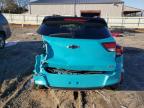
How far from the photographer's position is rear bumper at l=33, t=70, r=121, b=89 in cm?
570

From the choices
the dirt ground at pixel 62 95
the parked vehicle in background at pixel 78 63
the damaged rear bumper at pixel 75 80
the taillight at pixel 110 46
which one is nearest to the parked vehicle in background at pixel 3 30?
the dirt ground at pixel 62 95

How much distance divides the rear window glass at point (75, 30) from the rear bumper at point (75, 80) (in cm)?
81

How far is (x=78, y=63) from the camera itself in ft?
19.0

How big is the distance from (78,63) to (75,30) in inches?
30.3

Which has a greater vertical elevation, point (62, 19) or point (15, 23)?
point (62, 19)

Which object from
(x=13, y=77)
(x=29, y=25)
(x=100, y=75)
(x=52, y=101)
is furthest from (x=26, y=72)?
(x=29, y=25)

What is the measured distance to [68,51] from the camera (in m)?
5.80

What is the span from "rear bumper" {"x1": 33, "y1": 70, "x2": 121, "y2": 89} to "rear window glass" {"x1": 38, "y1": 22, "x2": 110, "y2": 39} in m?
0.81

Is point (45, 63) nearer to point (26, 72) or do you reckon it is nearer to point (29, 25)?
point (26, 72)

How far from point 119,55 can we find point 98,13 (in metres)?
37.6

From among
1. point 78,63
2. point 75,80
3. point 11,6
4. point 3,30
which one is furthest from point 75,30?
point 11,6

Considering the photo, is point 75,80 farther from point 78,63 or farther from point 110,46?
point 110,46

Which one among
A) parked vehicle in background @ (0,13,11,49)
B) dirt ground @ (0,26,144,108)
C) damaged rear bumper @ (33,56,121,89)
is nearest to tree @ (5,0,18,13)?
parked vehicle in background @ (0,13,11,49)

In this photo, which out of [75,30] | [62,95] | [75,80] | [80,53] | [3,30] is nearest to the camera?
[75,80]
